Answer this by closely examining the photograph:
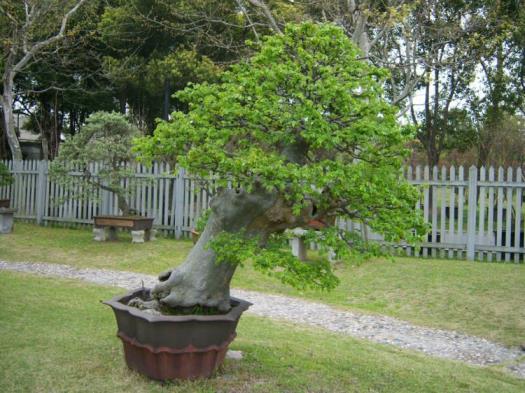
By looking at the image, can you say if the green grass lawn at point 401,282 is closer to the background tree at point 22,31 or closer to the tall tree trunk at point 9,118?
the tall tree trunk at point 9,118

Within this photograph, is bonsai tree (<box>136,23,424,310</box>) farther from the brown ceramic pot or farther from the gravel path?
the gravel path

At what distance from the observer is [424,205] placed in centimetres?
1172

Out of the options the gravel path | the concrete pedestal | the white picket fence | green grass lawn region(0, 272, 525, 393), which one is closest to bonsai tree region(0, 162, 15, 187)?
the concrete pedestal

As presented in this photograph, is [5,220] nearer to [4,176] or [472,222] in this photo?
[4,176]

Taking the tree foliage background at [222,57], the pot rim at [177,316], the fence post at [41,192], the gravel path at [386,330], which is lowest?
the gravel path at [386,330]

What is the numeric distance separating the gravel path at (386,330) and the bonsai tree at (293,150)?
8.77 feet

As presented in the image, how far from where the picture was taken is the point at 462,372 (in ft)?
17.7

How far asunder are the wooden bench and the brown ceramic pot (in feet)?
27.4

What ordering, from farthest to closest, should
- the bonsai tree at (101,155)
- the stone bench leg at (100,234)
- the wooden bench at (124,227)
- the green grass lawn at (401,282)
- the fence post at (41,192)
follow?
the fence post at (41,192), the stone bench leg at (100,234), the wooden bench at (124,227), the bonsai tree at (101,155), the green grass lawn at (401,282)

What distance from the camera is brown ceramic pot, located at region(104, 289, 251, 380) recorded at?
414 centimetres

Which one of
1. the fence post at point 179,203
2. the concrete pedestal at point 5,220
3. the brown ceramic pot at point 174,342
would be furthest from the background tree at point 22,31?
the brown ceramic pot at point 174,342

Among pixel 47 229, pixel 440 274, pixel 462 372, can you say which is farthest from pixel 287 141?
pixel 47 229

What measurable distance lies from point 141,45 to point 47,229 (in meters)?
7.48

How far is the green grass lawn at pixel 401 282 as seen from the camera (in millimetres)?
7617
